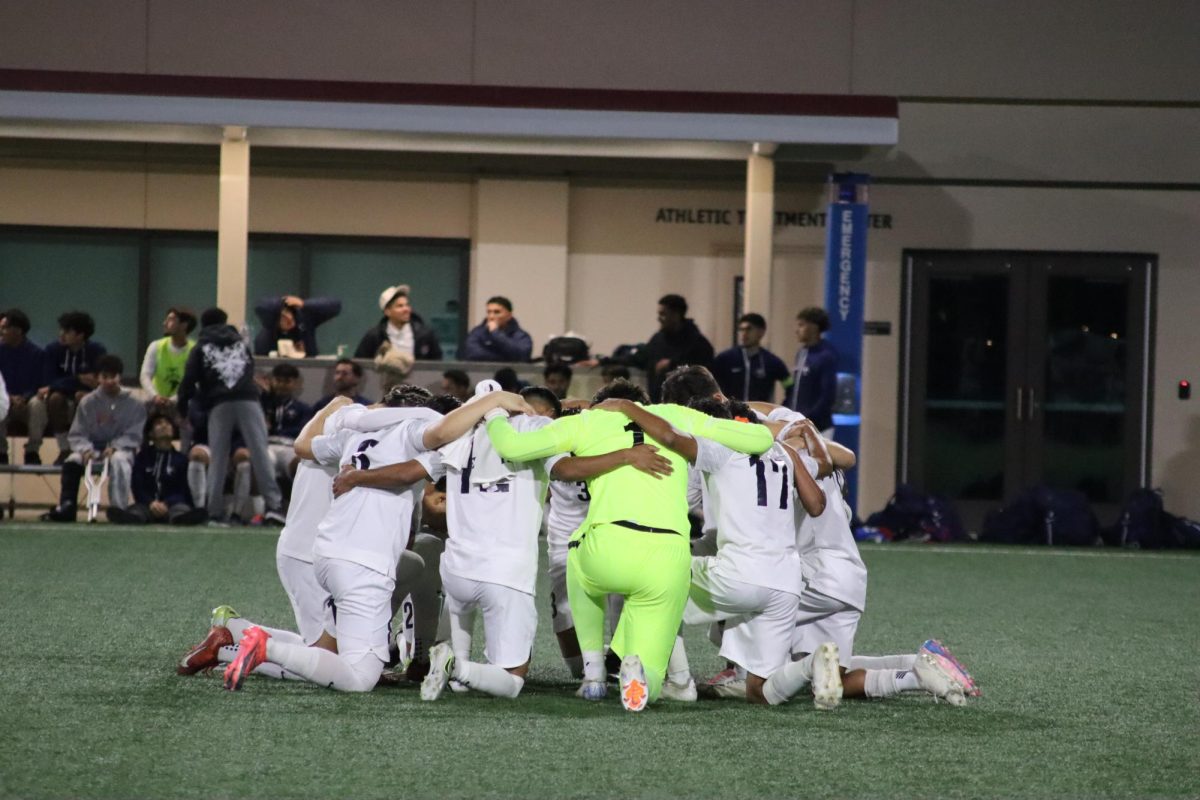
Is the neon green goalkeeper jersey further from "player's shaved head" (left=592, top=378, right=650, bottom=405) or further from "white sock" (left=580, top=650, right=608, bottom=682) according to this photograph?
"white sock" (left=580, top=650, right=608, bottom=682)

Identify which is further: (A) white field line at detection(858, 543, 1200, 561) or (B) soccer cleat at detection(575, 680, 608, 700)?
(A) white field line at detection(858, 543, 1200, 561)

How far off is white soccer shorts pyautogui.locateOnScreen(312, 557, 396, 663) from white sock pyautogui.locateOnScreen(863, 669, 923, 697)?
6.55ft

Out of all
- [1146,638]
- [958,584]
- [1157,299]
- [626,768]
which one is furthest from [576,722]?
[1157,299]

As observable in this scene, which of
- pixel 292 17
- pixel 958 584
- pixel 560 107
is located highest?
pixel 292 17

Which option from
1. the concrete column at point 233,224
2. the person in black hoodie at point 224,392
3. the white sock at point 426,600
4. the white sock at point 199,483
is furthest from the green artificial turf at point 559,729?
the concrete column at point 233,224

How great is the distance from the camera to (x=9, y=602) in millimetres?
9445

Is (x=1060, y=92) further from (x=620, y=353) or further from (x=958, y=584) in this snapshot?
(x=958, y=584)

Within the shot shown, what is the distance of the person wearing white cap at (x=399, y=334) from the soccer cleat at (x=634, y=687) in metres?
9.15

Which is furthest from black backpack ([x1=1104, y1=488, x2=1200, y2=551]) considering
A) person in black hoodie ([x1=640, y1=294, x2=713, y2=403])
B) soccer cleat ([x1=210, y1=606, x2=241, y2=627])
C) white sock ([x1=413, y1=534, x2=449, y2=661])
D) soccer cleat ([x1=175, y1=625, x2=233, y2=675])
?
soccer cleat ([x1=175, y1=625, x2=233, y2=675])

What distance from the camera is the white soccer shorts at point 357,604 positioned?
266 inches

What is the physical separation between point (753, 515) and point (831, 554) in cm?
49

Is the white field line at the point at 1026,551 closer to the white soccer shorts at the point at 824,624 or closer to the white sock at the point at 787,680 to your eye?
the white soccer shorts at the point at 824,624

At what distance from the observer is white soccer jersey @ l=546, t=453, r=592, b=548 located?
7.65 meters

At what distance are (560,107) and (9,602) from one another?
817cm
